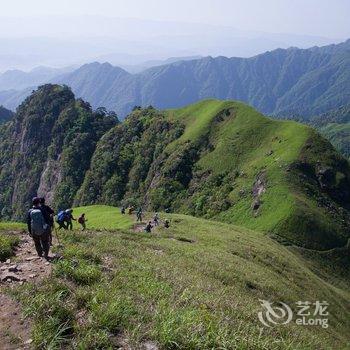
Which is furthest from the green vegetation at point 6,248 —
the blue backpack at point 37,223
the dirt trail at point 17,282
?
the blue backpack at point 37,223

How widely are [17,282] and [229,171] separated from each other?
95.7m

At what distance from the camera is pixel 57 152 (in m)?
185

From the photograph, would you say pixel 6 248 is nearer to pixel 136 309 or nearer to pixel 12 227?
pixel 136 309

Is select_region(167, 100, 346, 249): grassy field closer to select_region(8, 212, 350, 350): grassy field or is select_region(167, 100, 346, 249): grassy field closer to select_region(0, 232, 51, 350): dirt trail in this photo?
select_region(8, 212, 350, 350): grassy field

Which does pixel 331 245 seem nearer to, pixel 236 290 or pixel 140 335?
pixel 236 290

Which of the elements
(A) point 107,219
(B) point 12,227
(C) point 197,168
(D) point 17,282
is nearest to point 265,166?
(C) point 197,168

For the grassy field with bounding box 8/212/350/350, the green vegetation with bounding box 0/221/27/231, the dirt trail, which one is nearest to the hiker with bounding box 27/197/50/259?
the dirt trail

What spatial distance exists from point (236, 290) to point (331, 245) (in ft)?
184

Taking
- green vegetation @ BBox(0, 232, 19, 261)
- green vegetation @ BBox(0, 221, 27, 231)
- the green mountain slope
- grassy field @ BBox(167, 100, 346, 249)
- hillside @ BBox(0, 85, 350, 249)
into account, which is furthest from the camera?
hillside @ BBox(0, 85, 350, 249)

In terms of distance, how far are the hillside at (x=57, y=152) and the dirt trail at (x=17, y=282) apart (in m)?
144

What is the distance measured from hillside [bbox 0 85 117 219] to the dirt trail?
474ft

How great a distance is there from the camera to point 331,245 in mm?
75312

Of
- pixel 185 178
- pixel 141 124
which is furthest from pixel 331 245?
pixel 141 124

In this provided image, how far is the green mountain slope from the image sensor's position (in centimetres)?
8131
